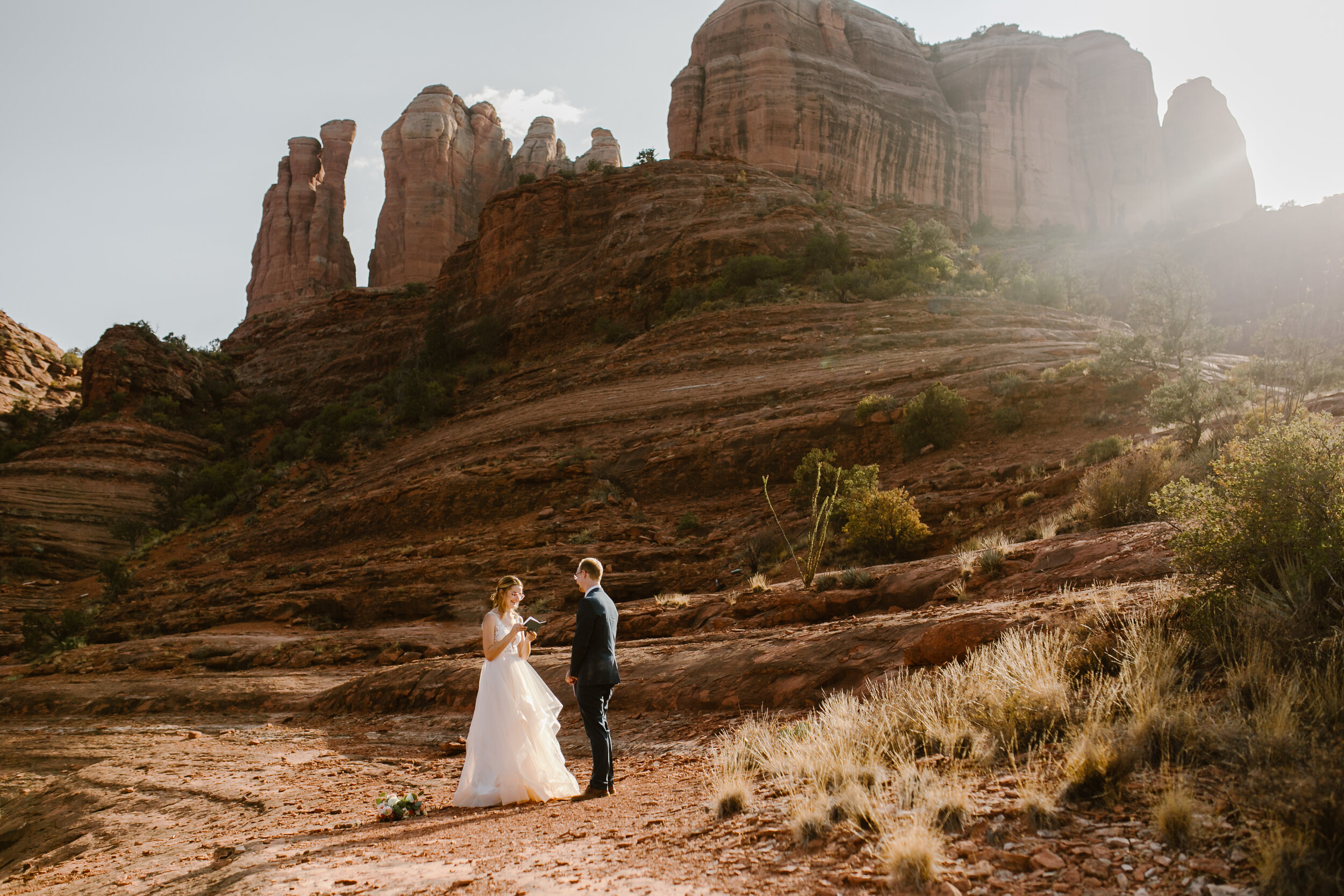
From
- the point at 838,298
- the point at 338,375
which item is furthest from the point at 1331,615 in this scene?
the point at 338,375

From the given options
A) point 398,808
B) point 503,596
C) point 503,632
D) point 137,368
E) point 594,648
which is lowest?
point 398,808

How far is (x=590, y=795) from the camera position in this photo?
5945 mm

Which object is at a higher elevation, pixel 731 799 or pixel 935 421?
pixel 935 421

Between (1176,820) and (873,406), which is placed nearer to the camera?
(1176,820)

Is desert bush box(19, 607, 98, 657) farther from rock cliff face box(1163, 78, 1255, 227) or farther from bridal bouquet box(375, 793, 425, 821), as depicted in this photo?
rock cliff face box(1163, 78, 1255, 227)

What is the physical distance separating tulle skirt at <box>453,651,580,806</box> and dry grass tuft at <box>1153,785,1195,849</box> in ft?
13.6

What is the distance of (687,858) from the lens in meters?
4.12

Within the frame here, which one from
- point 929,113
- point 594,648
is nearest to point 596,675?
point 594,648

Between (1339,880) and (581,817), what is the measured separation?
4.01m

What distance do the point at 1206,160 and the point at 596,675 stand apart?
91.0m

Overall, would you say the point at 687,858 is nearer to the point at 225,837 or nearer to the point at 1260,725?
the point at 1260,725

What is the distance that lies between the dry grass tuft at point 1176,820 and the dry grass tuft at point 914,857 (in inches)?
35.2

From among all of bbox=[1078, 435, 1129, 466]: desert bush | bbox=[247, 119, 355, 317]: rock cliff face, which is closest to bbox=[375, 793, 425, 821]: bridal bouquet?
bbox=[1078, 435, 1129, 466]: desert bush

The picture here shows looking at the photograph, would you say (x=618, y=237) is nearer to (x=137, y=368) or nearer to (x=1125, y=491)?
(x=137, y=368)
